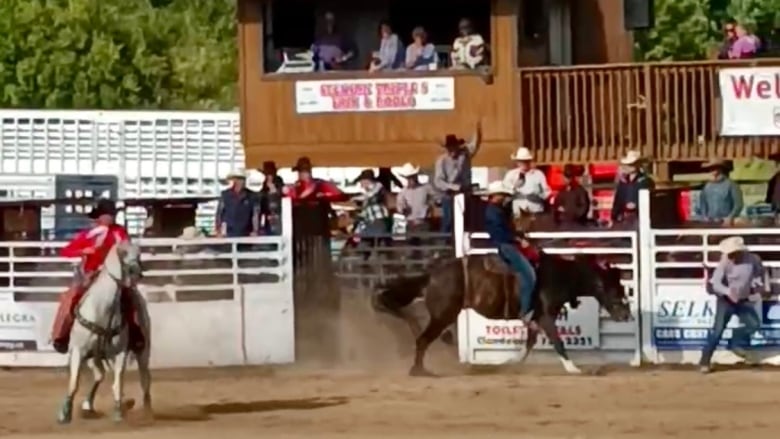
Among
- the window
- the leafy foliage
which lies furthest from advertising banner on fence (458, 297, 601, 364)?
the leafy foliage

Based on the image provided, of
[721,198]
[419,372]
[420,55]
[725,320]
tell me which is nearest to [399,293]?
[419,372]

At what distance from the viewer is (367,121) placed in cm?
2783

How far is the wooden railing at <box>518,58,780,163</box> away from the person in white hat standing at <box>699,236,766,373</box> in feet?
17.0

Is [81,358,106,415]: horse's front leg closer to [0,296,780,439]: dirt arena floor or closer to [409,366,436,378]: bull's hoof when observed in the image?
[0,296,780,439]: dirt arena floor

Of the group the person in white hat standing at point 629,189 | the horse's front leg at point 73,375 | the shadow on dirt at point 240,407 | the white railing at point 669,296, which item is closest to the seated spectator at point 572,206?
the person in white hat standing at point 629,189

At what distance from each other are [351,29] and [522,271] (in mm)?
7472

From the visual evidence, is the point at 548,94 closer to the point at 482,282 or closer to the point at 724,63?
the point at 724,63

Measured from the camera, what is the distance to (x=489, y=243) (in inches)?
902

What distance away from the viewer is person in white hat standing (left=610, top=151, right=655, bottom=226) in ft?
75.3

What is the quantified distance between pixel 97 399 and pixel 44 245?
3.91m

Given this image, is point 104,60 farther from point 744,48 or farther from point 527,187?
point 527,187

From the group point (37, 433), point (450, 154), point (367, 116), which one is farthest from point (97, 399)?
point (367, 116)

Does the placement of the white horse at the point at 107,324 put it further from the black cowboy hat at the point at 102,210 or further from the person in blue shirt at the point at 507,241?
the person in blue shirt at the point at 507,241

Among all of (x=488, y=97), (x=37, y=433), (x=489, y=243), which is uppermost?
(x=488, y=97)
